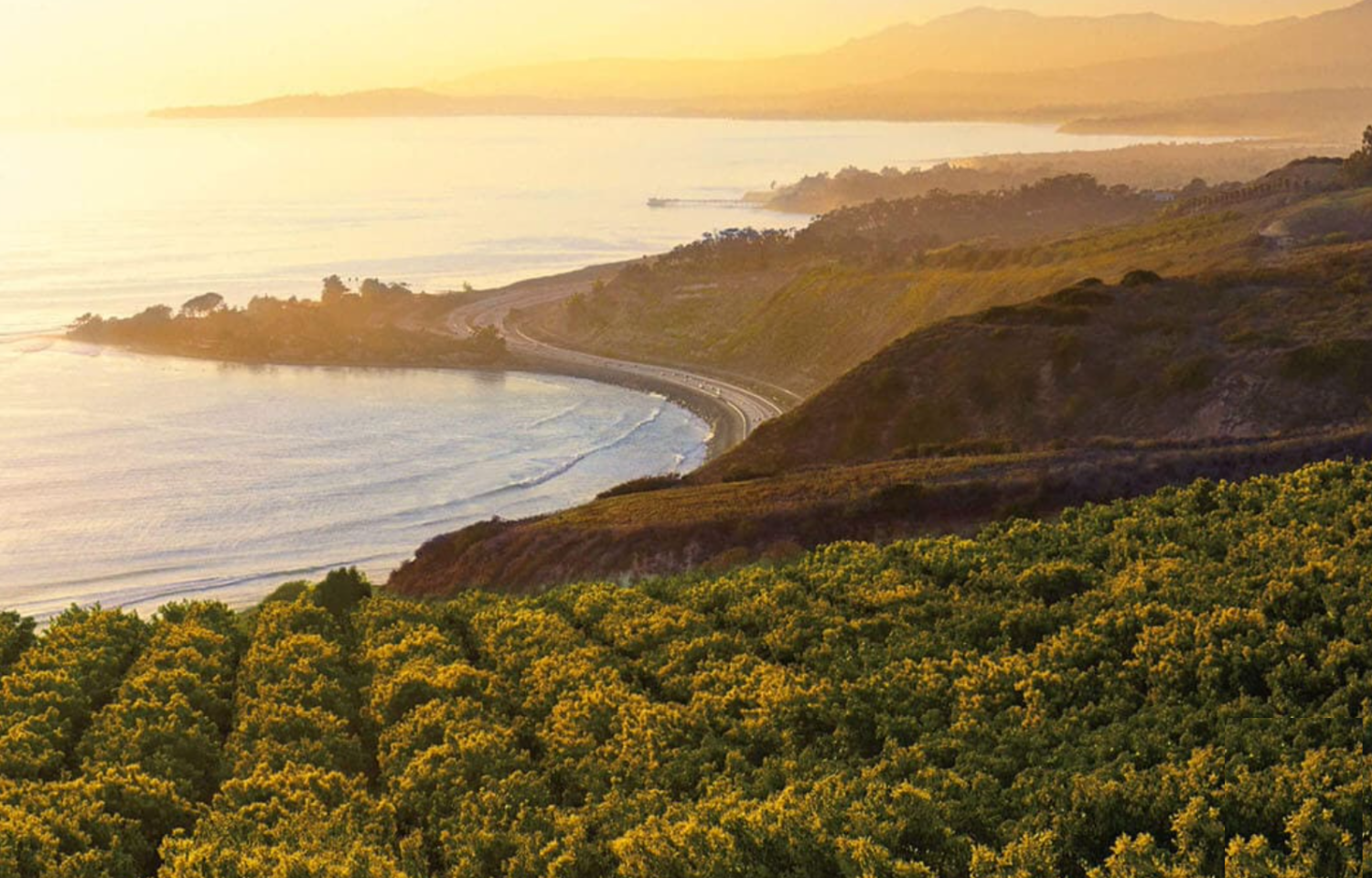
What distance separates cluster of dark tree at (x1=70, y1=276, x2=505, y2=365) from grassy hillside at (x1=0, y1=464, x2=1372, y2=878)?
12471 cm

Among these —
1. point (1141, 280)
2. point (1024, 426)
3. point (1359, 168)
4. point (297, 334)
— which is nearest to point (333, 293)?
point (297, 334)

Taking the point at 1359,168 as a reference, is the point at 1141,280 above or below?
below

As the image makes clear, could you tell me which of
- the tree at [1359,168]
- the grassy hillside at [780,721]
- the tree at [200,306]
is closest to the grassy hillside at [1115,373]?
the grassy hillside at [780,721]

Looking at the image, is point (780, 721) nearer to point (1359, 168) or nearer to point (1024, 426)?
point (1024, 426)

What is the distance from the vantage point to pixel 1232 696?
2264cm

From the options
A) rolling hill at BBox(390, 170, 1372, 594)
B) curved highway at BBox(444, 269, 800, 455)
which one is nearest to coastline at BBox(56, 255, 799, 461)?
curved highway at BBox(444, 269, 800, 455)

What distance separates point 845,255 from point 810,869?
168 metres

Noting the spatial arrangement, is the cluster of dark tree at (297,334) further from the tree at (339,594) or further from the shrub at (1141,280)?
the tree at (339,594)

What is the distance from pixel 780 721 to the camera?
77.8ft

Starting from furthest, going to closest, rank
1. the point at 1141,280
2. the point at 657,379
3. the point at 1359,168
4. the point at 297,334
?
the point at 297,334, the point at 1359,168, the point at 657,379, the point at 1141,280

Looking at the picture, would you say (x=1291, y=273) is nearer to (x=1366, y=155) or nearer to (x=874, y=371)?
(x=874, y=371)

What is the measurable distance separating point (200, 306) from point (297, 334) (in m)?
22.2

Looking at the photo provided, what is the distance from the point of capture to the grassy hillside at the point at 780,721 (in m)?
18.6

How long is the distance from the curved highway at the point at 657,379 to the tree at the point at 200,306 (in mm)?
33479
